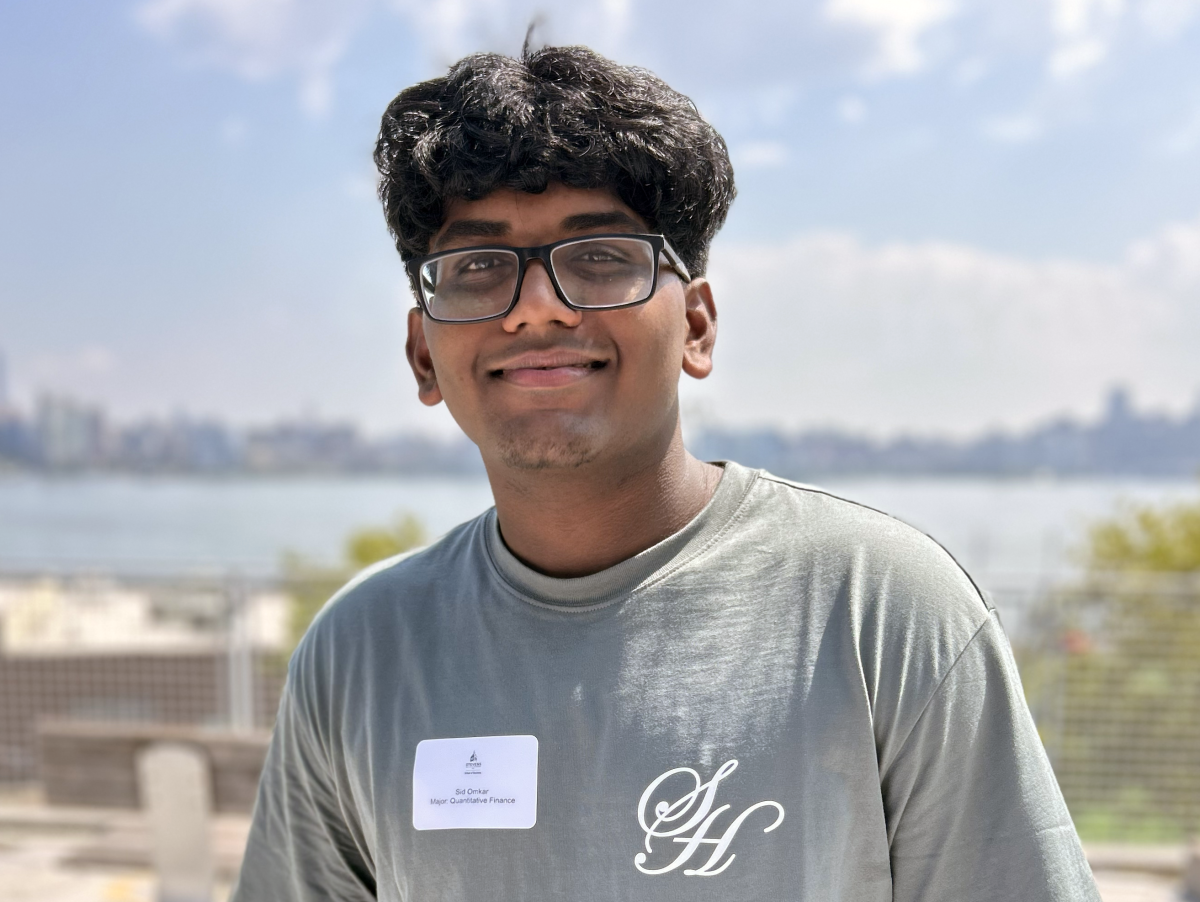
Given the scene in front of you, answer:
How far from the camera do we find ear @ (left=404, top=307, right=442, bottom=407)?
166 centimetres

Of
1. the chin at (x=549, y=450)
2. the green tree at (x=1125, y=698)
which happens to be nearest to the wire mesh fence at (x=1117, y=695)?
the green tree at (x=1125, y=698)

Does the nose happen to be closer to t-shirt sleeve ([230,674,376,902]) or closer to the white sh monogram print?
the white sh monogram print

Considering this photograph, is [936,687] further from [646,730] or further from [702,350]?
[702,350]

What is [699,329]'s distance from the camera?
1.60 metres

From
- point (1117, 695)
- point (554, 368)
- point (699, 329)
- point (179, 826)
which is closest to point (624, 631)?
point (554, 368)

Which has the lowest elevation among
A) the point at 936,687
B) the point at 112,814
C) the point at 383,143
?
the point at 112,814

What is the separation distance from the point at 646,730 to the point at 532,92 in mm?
851

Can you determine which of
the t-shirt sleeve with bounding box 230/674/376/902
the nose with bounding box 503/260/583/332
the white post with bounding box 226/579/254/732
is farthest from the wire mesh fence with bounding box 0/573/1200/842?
the nose with bounding box 503/260/583/332

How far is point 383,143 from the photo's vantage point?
160 centimetres

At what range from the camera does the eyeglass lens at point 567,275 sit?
141 cm

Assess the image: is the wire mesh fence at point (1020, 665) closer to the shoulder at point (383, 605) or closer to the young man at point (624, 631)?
the shoulder at point (383, 605)

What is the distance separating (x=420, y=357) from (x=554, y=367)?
35cm

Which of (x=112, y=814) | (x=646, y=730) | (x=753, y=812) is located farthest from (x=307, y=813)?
(x=112, y=814)

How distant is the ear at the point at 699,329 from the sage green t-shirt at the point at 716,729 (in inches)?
6.6
